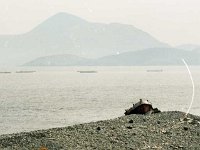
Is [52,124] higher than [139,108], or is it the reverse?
[139,108]

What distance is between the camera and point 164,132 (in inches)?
1302

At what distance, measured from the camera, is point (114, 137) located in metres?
30.8

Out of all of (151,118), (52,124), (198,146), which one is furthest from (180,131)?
(52,124)

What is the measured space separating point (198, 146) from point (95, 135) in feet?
25.5

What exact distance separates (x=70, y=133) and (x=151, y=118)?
11.2 m

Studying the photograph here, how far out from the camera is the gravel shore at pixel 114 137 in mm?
28391

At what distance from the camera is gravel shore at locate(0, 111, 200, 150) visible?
93.1 ft

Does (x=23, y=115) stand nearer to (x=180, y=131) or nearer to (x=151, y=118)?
(x=151, y=118)

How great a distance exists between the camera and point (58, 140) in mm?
29484

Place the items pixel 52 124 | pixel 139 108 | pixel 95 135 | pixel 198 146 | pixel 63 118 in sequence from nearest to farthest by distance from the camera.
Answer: pixel 198 146
pixel 95 135
pixel 139 108
pixel 52 124
pixel 63 118

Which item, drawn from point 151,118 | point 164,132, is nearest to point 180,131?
point 164,132

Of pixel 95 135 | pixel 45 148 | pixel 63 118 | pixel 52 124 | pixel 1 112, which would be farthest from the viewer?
pixel 1 112

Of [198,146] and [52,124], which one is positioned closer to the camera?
[198,146]

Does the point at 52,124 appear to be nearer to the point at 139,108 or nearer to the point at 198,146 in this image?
the point at 139,108
